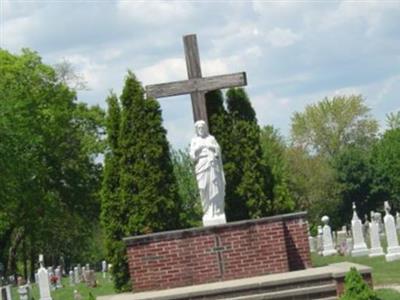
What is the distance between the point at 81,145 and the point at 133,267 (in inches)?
1427

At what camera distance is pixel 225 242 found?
1908cm

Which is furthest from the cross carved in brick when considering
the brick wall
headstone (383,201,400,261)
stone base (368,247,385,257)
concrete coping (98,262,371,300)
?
stone base (368,247,385,257)

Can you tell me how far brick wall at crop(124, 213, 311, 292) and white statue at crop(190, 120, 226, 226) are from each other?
0.60 metres

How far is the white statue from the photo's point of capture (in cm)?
1959

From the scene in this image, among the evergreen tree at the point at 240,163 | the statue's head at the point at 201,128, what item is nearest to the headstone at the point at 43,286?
the evergreen tree at the point at 240,163

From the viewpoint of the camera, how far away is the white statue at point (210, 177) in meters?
19.6

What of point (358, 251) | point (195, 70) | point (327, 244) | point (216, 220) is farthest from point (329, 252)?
point (216, 220)

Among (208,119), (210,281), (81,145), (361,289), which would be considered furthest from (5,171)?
(361,289)

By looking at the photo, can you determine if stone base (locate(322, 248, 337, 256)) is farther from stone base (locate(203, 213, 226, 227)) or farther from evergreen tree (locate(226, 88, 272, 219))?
stone base (locate(203, 213, 226, 227))

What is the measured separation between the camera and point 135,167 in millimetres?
21156

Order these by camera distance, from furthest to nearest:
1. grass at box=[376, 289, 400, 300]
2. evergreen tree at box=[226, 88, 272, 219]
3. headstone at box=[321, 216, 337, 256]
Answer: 1. headstone at box=[321, 216, 337, 256]
2. evergreen tree at box=[226, 88, 272, 219]
3. grass at box=[376, 289, 400, 300]

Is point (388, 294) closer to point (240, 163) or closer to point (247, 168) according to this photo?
point (247, 168)

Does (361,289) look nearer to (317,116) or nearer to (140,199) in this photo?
(140,199)

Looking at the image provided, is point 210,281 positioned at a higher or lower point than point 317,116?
lower
